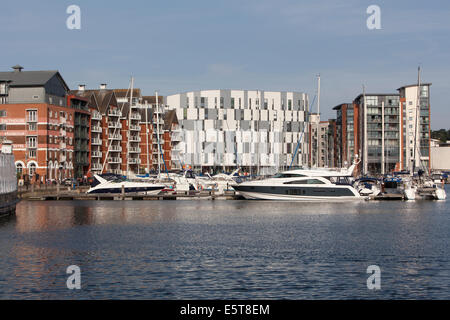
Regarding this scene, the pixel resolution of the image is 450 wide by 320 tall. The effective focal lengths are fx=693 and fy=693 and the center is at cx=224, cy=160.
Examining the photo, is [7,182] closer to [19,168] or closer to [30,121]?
[19,168]

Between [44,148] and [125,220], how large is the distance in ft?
251

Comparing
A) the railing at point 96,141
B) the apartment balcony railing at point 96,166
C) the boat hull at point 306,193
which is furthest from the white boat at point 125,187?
the railing at point 96,141

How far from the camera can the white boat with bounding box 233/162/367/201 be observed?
3720 inches

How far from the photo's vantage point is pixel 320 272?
38344 mm

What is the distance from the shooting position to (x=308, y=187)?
309 ft

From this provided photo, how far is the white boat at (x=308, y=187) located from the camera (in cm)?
9450

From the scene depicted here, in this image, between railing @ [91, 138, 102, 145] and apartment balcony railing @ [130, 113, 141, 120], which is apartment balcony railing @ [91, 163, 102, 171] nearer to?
railing @ [91, 138, 102, 145]

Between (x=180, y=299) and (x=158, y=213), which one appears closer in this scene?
(x=180, y=299)

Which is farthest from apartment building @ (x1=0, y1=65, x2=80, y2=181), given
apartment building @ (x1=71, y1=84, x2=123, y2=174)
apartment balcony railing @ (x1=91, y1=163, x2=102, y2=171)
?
apartment building @ (x1=71, y1=84, x2=123, y2=174)

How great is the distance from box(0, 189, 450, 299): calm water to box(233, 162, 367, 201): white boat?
40.5ft

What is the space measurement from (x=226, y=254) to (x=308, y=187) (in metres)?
50.0

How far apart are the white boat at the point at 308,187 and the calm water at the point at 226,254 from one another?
1233cm

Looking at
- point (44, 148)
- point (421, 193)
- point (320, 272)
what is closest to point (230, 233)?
point (320, 272)
